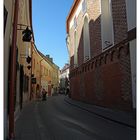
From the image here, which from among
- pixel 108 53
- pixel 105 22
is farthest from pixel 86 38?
pixel 108 53

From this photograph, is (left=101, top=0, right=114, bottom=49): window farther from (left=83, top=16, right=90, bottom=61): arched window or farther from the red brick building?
(left=83, top=16, right=90, bottom=61): arched window

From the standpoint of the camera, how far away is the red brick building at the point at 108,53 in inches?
621

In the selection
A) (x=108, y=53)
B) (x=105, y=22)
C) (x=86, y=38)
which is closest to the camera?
(x=108, y=53)

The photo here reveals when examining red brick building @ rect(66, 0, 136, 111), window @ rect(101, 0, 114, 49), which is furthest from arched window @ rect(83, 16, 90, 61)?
window @ rect(101, 0, 114, 49)

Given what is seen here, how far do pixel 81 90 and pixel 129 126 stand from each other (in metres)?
19.1

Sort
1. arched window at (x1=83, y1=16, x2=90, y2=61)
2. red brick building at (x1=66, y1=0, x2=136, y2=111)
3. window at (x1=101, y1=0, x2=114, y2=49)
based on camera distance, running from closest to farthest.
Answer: red brick building at (x1=66, y1=0, x2=136, y2=111) < window at (x1=101, y1=0, x2=114, y2=49) < arched window at (x1=83, y1=16, x2=90, y2=61)

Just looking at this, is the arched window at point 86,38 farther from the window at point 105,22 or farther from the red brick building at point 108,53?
the window at point 105,22

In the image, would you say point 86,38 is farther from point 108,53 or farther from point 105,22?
point 108,53

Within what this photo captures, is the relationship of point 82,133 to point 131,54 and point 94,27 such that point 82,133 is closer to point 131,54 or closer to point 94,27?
point 131,54

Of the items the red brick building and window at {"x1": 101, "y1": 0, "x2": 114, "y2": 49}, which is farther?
window at {"x1": 101, "y1": 0, "x2": 114, "y2": 49}

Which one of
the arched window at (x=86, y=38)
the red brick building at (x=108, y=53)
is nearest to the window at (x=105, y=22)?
the red brick building at (x=108, y=53)

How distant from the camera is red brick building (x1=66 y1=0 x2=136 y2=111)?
15.8m

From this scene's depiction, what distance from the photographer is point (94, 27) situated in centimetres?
2466

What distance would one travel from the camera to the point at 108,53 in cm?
1952
